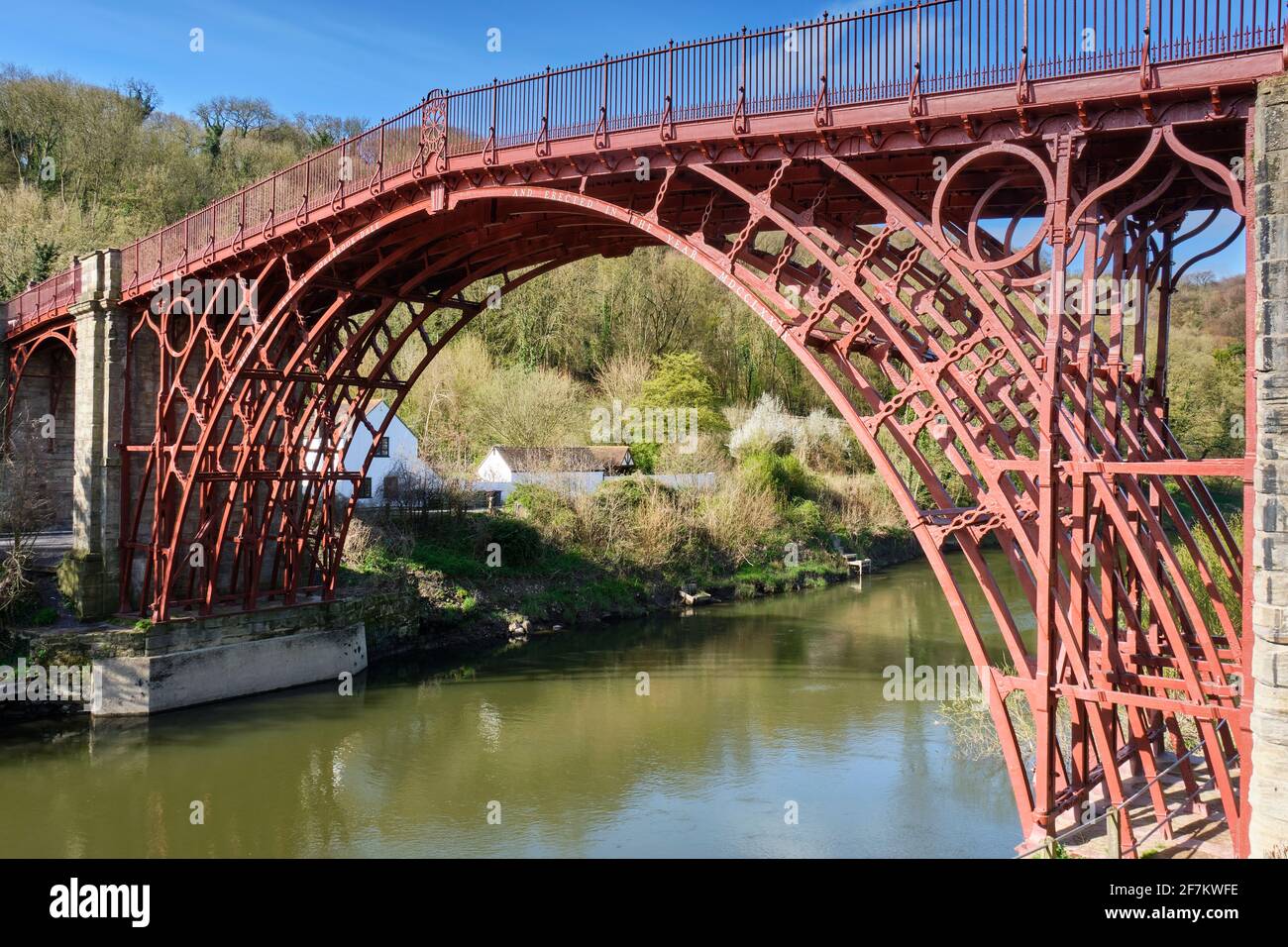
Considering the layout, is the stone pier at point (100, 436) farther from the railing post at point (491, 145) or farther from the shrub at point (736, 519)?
the shrub at point (736, 519)

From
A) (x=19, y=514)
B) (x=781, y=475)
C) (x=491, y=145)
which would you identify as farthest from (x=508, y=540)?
(x=491, y=145)

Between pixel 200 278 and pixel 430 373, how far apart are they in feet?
62.4

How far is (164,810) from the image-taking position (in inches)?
515

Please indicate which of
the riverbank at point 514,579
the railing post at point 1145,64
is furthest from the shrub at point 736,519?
the railing post at point 1145,64

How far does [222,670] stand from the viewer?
17781mm

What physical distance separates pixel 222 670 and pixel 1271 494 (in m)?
16.5

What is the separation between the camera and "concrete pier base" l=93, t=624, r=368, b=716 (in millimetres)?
16734

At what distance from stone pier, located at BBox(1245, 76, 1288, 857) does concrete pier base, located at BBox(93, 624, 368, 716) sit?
16.1 meters

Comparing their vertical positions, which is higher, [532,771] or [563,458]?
[563,458]

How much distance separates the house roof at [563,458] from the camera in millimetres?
30359

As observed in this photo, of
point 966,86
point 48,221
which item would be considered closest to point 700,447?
point 48,221

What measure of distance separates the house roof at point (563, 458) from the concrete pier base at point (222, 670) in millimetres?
11114

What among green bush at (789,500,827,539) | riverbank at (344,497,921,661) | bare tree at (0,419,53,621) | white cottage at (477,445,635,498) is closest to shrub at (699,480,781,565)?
riverbank at (344,497,921,661)

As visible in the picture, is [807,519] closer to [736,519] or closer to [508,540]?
[736,519]
